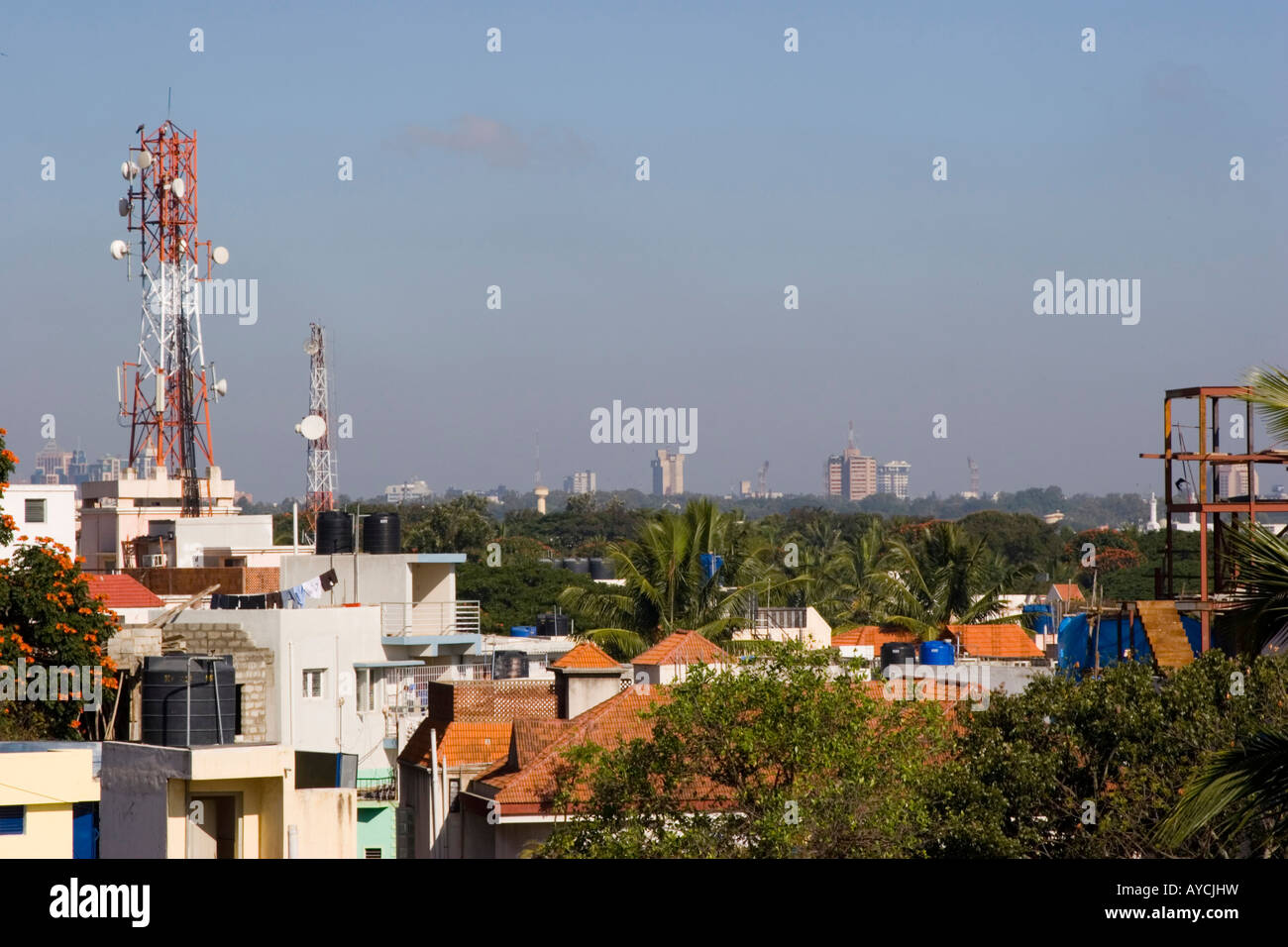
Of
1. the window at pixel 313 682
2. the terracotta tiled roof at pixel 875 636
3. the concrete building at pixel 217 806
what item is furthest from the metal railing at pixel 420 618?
the concrete building at pixel 217 806

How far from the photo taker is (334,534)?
1603 inches

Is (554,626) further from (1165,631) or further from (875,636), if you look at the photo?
(1165,631)

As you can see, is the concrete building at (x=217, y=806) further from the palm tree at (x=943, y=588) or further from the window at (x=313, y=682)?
the palm tree at (x=943, y=588)

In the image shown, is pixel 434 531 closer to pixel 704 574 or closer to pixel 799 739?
pixel 704 574

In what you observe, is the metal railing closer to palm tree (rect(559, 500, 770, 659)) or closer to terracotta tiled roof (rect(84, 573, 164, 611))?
palm tree (rect(559, 500, 770, 659))

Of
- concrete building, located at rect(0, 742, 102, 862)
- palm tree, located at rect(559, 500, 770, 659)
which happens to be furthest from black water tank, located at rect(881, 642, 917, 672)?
concrete building, located at rect(0, 742, 102, 862)

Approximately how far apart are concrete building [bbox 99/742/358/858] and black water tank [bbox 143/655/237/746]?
161 inches

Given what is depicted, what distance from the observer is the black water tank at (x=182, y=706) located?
908 inches

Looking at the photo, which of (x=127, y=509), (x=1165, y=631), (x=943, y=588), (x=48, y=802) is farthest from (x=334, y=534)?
(x=48, y=802)

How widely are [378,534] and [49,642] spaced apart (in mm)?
14091

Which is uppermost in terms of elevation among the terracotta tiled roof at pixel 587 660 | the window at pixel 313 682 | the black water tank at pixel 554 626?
the terracotta tiled roof at pixel 587 660

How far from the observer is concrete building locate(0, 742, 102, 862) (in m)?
17.1

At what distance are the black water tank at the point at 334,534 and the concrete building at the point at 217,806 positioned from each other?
21.1m

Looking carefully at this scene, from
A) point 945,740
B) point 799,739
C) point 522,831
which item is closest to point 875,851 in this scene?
point 799,739
